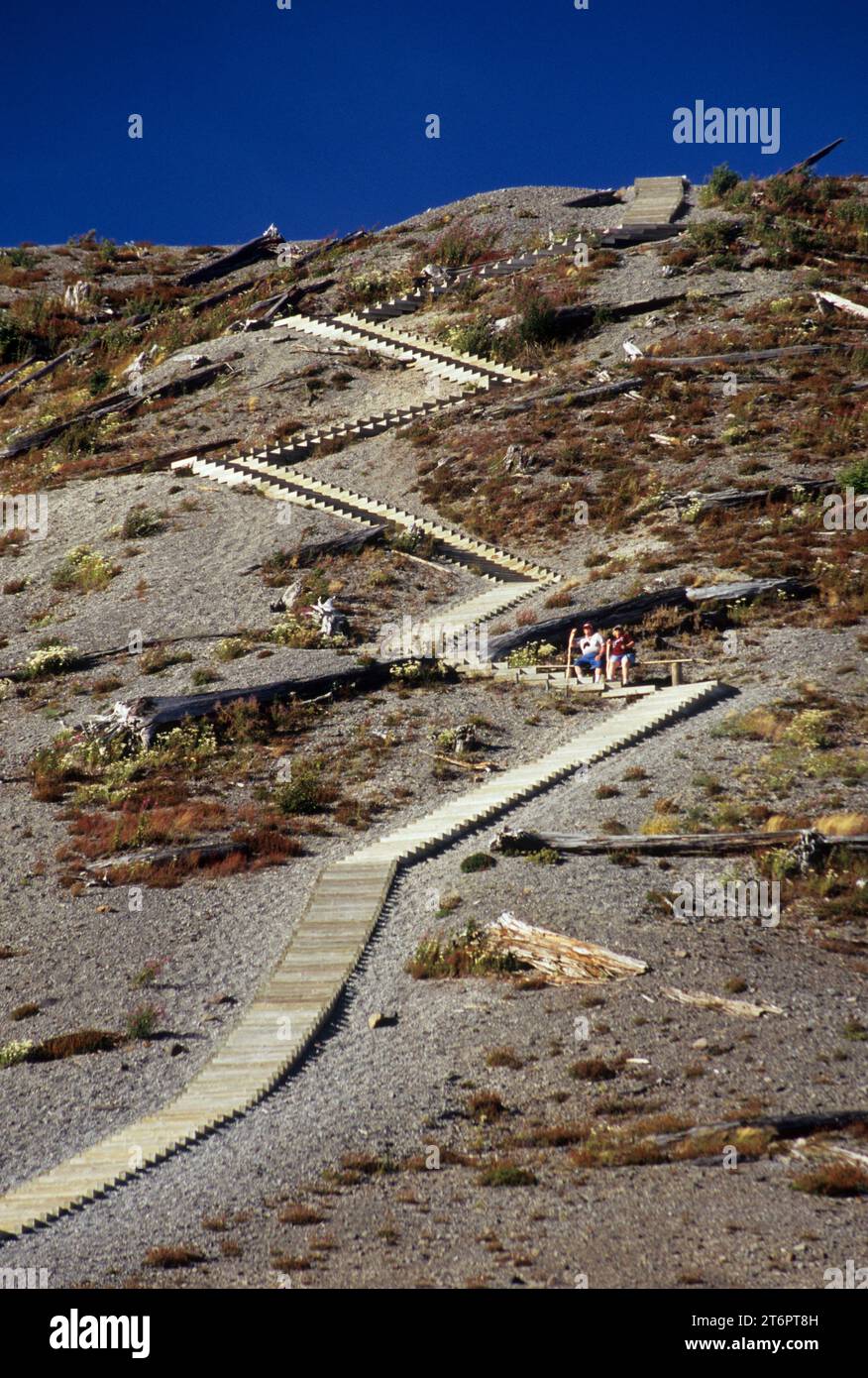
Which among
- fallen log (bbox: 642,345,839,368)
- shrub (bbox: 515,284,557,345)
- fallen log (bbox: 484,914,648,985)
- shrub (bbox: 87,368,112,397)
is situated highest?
shrub (bbox: 515,284,557,345)

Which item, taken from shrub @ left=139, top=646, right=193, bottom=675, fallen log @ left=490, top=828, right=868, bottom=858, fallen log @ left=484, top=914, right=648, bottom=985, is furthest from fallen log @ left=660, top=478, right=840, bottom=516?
fallen log @ left=484, top=914, right=648, bottom=985

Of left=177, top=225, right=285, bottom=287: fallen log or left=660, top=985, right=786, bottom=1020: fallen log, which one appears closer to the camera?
left=660, top=985, right=786, bottom=1020: fallen log

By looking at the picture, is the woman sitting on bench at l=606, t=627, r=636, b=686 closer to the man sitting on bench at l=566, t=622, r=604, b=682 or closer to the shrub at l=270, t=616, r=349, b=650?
the man sitting on bench at l=566, t=622, r=604, b=682

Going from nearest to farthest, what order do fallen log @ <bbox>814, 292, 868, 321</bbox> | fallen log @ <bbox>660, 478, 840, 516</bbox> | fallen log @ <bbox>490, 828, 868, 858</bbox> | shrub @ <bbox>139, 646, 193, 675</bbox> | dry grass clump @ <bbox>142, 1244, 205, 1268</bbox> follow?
dry grass clump @ <bbox>142, 1244, 205, 1268</bbox>
fallen log @ <bbox>490, 828, 868, 858</bbox>
shrub @ <bbox>139, 646, 193, 675</bbox>
fallen log @ <bbox>660, 478, 840, 516</bbox>
fallen log @ <bbox>814, 292, 868, 321</bbox>

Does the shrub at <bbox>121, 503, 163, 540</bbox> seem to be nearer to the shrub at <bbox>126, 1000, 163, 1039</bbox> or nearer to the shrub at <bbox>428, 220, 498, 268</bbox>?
the shrub at <bbox>126, 1000, 163, 1039</bbox>

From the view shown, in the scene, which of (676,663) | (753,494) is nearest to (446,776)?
(676,663)

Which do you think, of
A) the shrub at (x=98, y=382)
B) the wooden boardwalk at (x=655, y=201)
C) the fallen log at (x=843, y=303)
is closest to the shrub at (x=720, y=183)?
the wooden boardwalk at (x=655, y=201)

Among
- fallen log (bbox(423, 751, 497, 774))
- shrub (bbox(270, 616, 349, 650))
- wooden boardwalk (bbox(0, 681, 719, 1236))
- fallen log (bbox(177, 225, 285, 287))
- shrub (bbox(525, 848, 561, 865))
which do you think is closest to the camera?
wooden boardwalk (bbox(0, 681, 719, 1236))

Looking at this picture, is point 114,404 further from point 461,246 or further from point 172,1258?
point 172,1258

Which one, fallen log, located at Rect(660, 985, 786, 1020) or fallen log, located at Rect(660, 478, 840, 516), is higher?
fallen log, located at Rect(660, 478, 840, 516)
